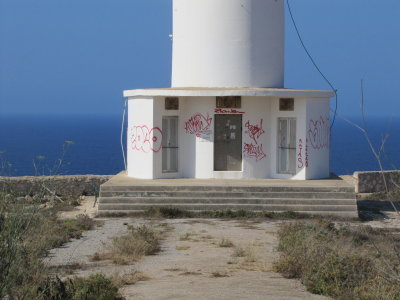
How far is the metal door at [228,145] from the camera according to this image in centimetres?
2331

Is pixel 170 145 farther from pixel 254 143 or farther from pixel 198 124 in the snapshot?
pixel 254 143

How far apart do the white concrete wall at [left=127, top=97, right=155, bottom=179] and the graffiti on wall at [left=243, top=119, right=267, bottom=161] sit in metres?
2.53

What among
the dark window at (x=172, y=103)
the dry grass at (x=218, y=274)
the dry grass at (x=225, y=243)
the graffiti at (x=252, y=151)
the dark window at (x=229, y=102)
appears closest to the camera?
the dry grass at (x=218, y=274)

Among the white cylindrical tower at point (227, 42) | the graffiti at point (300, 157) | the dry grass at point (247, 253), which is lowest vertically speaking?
the dry grass at point (247, 253)

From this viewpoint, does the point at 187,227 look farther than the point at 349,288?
Yes

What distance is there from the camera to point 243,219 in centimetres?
1994

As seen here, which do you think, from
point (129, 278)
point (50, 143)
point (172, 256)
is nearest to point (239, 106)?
point (172, 256)

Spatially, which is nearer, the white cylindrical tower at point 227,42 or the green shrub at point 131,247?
the green shrub at point 131,247

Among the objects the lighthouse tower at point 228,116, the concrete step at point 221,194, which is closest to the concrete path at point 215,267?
the concrete step at point 221,194

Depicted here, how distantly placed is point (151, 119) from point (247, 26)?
153 inches

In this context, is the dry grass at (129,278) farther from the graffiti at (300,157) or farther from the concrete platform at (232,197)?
the graffiti at (300,157)

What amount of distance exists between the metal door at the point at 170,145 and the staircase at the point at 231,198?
6.60 feet

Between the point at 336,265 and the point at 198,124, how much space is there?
12.1m

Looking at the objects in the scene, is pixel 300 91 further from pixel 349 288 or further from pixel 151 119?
pixel 349 288
